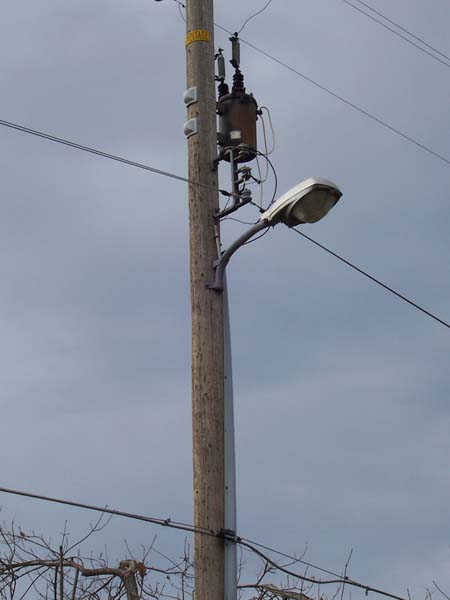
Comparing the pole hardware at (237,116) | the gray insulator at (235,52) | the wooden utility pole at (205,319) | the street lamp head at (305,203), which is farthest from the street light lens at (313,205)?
the gray insulator at (235,52)

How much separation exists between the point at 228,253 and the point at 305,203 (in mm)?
722

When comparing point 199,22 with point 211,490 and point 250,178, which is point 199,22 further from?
point 211,490

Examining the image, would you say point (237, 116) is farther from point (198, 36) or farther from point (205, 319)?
point (205, 319)

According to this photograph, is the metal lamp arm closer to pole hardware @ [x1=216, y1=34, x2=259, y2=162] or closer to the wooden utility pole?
the wooden utility pole

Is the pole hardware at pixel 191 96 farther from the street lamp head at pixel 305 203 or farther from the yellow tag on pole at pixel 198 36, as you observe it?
the street lamp head at pixel 305 203

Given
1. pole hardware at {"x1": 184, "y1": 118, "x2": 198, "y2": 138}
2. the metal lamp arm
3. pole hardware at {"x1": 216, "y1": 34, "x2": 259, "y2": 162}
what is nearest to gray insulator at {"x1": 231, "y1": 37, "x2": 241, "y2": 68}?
pole hardware at {"x1": 216, "y1": 34, "x2": 259, "y2": 162}

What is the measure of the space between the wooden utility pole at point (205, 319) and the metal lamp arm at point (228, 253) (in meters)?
0.05

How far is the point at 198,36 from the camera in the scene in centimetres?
930

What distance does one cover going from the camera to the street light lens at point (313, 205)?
7906 mm

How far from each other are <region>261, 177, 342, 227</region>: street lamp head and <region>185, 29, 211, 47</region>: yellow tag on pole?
188 cm

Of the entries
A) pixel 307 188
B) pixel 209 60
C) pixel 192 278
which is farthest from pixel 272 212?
pixel 209 60

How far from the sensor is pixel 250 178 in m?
8.83

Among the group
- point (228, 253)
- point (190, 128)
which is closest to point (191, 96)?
point (190, 128)

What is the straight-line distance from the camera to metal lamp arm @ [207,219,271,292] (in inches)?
320
